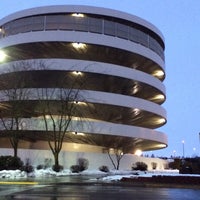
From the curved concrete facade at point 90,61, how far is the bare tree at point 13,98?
0.26 meters

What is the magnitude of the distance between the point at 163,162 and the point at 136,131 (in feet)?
38.8

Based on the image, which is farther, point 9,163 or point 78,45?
point 78,45

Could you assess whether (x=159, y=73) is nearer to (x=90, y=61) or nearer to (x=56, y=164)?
(x=90, y=61)

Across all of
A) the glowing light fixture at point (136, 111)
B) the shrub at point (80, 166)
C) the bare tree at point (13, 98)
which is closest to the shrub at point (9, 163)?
the shrub at point (80, 166)

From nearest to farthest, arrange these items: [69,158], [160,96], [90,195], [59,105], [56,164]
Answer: [90,195] → [56,164] → [69,158] → [59,105] → [160,96]

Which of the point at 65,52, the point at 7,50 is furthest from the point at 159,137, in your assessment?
the point at 7,50

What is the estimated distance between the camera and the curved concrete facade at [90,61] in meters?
46.2

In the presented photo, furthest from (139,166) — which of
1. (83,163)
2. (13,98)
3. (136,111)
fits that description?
(13,98)

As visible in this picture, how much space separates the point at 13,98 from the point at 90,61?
10.4 meters

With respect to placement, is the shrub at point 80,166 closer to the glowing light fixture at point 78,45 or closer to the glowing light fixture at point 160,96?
the glowing light fixture at point 78,45

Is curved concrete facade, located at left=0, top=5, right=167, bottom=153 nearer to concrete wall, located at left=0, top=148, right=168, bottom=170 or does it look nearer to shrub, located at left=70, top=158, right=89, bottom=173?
concrete wall, located at left=0, top=148, right=168, bottom=170

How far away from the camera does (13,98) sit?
41.3 meters

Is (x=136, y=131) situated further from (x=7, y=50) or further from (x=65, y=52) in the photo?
(x=7, y=50)

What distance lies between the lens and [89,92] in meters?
45.9
